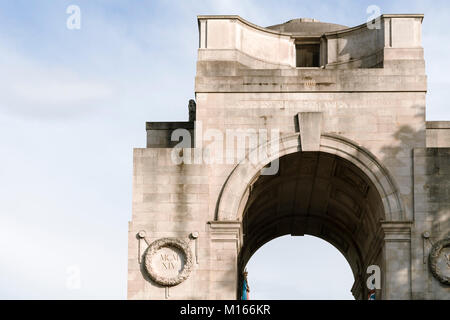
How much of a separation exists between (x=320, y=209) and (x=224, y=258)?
8312 millimetres

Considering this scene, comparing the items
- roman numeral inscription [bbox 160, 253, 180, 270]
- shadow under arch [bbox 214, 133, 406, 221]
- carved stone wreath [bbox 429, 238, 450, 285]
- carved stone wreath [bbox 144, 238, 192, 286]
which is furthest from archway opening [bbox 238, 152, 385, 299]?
roman numeral inscription [bbox 160, 253, 180, 270]

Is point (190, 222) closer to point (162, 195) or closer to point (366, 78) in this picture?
point (162, 195)

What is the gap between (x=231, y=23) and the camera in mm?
38969

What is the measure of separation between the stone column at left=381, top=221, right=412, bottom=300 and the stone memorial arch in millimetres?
31

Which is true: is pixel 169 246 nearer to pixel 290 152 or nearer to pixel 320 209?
pixel 290 152

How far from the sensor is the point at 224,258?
36.8 metres

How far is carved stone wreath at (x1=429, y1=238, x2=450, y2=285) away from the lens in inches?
1419

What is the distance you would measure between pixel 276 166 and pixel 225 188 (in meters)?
2.06
